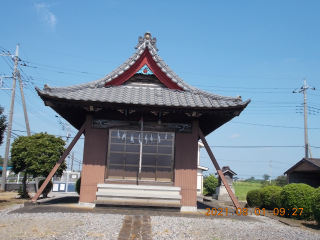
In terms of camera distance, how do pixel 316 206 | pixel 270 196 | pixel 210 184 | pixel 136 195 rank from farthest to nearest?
pixel 210 184, pixel 270 196, pixel 136 195, pixel 316 206

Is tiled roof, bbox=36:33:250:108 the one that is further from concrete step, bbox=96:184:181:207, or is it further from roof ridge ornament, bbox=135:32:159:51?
concrete step, bbox=96:184:181:207

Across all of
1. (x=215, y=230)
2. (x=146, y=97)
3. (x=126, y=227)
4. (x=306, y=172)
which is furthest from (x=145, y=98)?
(x=306, y=172)

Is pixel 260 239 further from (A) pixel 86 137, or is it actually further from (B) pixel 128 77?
(B) pixel 128 77

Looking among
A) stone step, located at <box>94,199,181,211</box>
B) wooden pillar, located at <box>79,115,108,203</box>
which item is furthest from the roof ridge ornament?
stone step, located at <box>94,199,181,211</box>

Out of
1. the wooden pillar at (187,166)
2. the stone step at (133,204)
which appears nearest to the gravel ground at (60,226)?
the stone step at (133,204)

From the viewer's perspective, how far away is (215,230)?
20.8ft

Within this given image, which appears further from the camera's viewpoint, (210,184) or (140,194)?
(210,184)

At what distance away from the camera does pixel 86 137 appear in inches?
364

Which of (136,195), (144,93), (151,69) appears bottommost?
(136,195)

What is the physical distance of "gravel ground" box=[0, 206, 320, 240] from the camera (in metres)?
5.55

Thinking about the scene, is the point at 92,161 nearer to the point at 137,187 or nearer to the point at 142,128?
the point at 137,187

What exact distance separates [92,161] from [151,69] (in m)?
3.75

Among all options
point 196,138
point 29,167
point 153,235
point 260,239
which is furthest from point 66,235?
point 29,167

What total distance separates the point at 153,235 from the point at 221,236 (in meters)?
1.42
